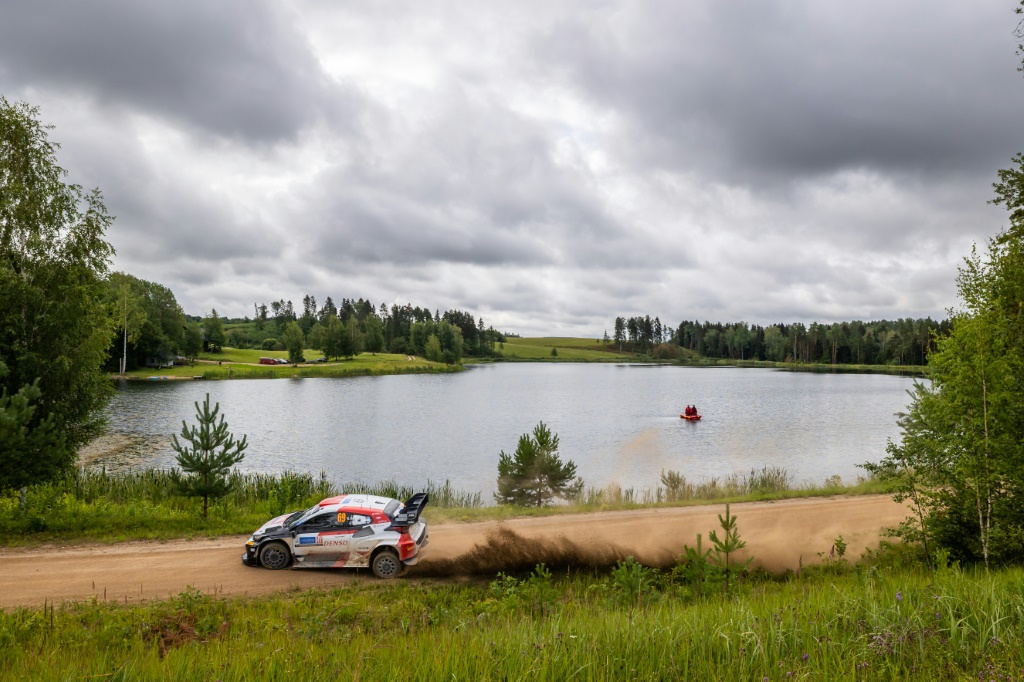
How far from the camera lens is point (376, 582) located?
14141mm

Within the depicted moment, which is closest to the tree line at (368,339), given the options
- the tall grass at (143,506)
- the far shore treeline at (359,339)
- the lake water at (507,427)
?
the far shore treeline at (359,339)

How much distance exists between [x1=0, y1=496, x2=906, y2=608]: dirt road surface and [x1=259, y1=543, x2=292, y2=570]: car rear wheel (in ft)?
0.82

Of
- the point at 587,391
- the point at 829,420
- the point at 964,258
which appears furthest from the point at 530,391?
the point at 964,258

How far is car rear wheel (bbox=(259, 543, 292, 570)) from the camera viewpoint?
1483 cm

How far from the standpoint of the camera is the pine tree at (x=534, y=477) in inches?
992

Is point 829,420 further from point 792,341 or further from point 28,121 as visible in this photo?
point 792,341

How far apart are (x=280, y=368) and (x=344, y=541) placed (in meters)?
108

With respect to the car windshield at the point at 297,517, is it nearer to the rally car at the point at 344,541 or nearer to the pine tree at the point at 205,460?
the rally car at the point at 344,541

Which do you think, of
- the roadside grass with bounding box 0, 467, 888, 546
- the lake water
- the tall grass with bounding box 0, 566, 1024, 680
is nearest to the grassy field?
the lake water

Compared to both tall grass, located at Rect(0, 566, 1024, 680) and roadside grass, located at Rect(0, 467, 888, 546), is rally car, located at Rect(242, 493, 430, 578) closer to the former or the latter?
roadside grass, located at Rect(0, 467, 888, 546)

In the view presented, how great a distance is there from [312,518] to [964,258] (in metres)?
17.0

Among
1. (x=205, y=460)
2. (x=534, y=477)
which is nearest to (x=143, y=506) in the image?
(x=205, y=460)

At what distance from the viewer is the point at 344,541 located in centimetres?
1465

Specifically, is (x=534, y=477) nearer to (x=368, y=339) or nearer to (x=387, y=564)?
(x=387, y=564)
